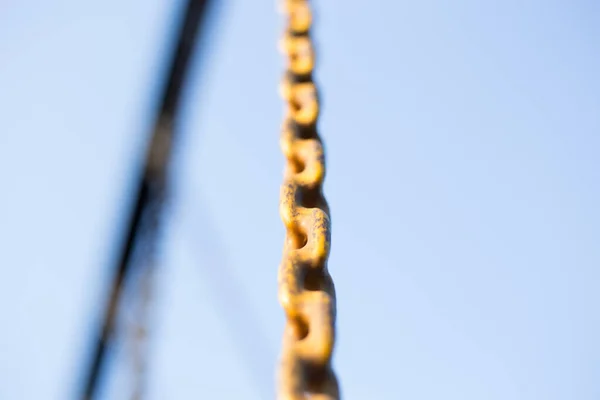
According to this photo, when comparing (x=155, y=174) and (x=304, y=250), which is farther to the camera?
(x=155, y=174)

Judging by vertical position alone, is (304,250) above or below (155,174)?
below

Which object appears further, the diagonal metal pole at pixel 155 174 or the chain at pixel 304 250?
the diagonal metal pole at pixel 155 174

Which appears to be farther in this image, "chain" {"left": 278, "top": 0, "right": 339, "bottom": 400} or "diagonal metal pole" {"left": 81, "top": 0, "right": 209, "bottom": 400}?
"diagonal metal pole" {"left": 81, "top": 0, "right": 209, "bottom": 400}

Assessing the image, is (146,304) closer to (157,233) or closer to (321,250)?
(157,233)

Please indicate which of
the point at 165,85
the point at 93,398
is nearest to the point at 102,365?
the point at 93,398
